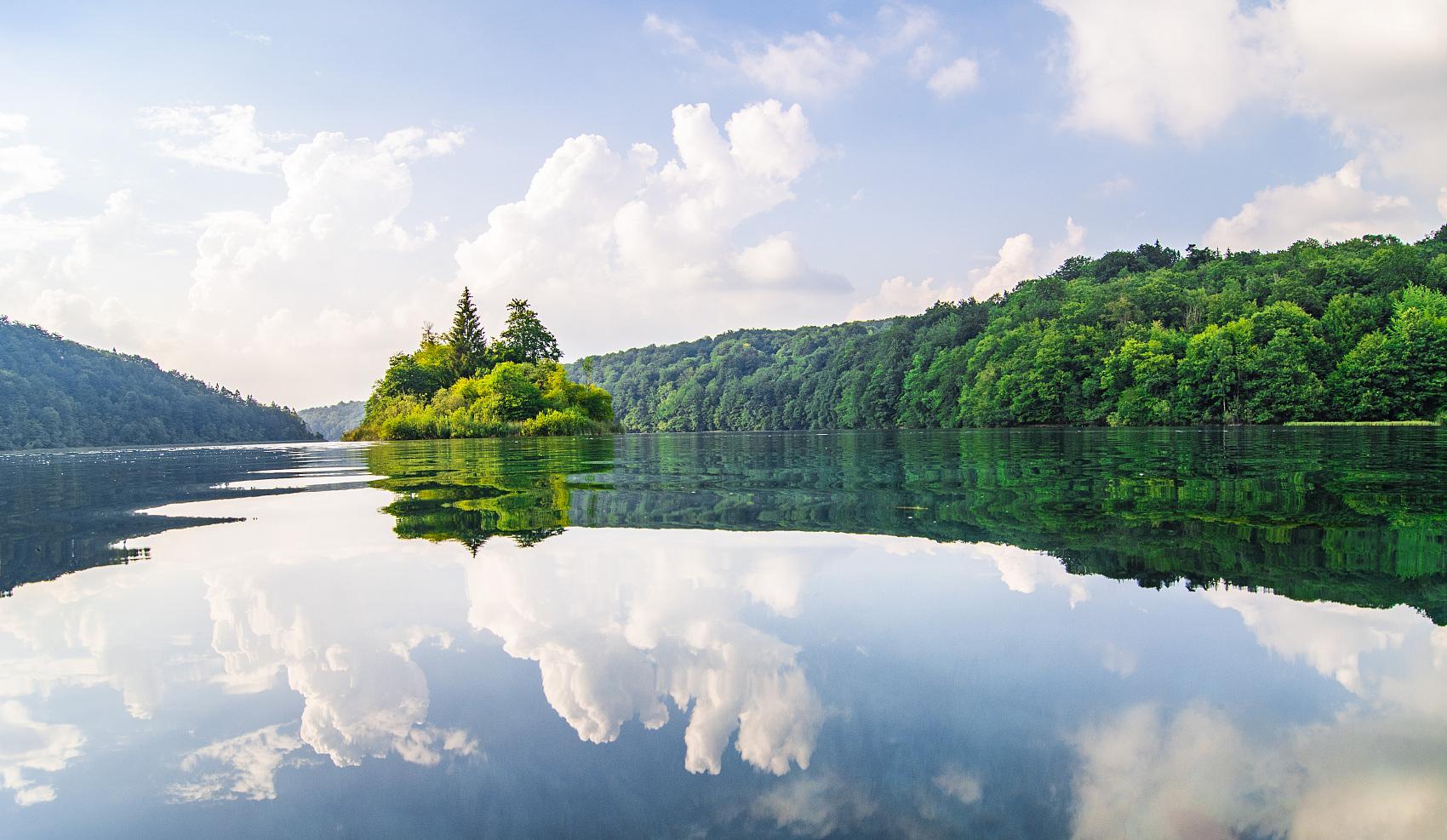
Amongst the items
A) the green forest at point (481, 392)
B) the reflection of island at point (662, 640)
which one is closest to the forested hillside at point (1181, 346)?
the green forest at point (481, 392)

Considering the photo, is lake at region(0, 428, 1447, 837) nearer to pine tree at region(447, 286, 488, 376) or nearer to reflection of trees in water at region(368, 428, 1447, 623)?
reflection of trees in water at region(368, 428, 1447, 623)

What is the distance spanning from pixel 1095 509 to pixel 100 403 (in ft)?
419

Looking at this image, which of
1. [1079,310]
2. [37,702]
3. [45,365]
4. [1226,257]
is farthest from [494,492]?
[45,365]

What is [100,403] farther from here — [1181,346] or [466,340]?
[1181,346]

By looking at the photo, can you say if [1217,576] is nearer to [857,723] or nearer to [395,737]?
[857,723]

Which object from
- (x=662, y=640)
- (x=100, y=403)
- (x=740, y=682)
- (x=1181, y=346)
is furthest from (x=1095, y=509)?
(x=100, y=403)

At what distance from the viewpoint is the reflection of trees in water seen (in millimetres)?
5414

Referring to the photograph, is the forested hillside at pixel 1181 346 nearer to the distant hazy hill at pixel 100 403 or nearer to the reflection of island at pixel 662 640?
the reflection of island at pixel 662 640

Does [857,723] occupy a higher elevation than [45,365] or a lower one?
lower

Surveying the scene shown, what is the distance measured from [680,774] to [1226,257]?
388 feet

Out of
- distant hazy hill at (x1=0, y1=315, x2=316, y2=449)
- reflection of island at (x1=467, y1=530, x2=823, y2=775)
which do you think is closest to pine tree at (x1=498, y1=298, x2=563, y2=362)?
distant hazy hill at (x1=0, y1=315, x2=316, y2=449)

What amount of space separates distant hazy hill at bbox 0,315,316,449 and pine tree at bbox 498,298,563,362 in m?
50.6

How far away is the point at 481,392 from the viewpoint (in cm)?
6128

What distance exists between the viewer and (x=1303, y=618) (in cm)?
410
